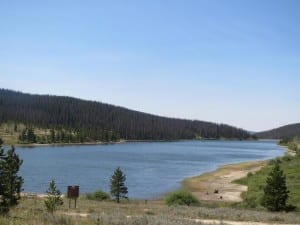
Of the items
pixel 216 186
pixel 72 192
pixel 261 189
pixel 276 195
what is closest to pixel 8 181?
pixel 72 192

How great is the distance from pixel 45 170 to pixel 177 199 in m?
47.4

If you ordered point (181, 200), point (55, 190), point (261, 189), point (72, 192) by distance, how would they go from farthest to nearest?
point (261, 189), point (181, 200), point (72, 192), point (55, 190)

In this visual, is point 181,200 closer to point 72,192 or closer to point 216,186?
point 72,192

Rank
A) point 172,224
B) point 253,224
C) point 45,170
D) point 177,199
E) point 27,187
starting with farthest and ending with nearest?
1. point 45,170
2. point 27,187
3. point 177,199
4. point 253,224
5. point 172,224

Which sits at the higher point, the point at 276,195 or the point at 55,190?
the point at 55,190

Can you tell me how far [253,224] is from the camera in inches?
960

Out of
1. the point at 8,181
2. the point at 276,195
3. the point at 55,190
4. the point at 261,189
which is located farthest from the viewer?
the point at 261,189

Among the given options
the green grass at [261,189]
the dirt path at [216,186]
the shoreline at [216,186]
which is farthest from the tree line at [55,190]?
the dirt path at [216,186]

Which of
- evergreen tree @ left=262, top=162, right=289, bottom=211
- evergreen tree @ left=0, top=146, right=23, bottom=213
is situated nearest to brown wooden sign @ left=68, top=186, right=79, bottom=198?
evergreen tree @ left=0, top=146, right=23, bottom=213

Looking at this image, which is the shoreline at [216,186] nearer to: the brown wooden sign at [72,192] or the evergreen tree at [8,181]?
the brown wooden sign at [72,192]

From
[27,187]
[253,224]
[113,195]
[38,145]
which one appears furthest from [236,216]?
[38,145]

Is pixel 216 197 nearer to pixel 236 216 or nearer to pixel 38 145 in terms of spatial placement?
pixel 236 216

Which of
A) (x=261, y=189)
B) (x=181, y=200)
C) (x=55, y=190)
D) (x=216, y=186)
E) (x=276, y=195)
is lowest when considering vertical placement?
(x=216, y=186)

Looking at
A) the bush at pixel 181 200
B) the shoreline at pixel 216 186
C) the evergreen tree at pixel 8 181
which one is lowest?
the shoreline at pixel 216 186
